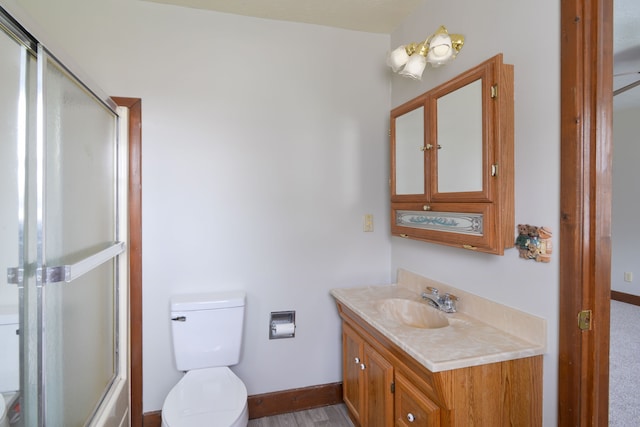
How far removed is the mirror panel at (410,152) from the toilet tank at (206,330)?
113 centimetres

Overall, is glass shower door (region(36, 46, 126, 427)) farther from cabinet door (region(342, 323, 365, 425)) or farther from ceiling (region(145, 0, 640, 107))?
cabinet door (region(342, 323, 365, 425))

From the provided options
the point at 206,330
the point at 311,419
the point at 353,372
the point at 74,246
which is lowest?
the point at 311,419

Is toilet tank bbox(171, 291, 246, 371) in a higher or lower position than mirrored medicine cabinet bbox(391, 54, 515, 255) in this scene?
lower

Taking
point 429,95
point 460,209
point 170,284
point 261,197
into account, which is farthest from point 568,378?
point 170,284

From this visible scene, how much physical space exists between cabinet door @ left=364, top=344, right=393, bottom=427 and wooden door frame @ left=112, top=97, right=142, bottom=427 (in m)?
1.28

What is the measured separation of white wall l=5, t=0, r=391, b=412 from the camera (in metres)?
1.92

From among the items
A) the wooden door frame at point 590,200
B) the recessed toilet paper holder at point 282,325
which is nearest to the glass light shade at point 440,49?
the wooden door frame at point 590,200

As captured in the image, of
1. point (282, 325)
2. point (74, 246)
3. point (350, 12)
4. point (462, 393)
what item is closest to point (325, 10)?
point (350, 12)

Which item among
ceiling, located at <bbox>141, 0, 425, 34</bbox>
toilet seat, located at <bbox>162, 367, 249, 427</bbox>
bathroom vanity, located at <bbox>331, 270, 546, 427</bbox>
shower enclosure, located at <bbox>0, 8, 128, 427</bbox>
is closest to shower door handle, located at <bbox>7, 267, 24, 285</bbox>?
shower enclosure, located at <bbox>0, 8, 128, 427</bbox>

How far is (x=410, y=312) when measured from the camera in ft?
6.02

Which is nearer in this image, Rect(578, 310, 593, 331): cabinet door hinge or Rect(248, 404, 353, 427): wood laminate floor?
Rect(578, 310, 593, 331): cabinet door hinge

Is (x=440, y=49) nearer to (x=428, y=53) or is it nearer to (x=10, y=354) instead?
(x=428, y=53)

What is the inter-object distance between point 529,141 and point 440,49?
0.60m

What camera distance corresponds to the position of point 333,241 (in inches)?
87.0
